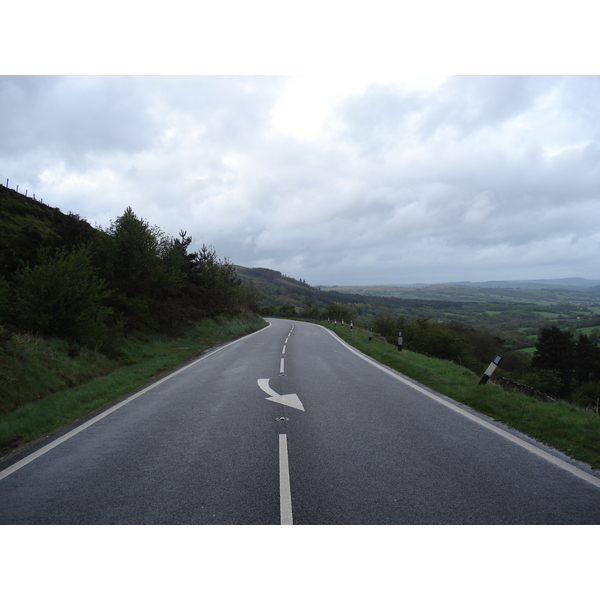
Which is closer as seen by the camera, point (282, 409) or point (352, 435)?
point (352, 435)

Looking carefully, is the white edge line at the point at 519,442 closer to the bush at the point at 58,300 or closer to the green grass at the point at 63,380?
the green grass at the point at 63,380

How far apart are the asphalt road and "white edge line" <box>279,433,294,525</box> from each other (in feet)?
0.05

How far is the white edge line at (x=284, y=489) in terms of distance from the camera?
121 inches

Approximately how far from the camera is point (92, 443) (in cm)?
504

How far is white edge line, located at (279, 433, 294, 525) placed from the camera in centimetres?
306

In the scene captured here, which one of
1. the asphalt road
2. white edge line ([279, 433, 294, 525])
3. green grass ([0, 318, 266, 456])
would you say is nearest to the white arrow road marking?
the asphalt road

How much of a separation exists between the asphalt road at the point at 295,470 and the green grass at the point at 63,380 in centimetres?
67

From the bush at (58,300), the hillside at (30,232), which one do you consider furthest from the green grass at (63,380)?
the hillside at (30,232)

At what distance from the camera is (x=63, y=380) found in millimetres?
8750

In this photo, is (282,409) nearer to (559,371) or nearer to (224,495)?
(224,495)

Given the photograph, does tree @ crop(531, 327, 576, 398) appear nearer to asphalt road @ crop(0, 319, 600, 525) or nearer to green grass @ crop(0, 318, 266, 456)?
green grass @ crop(0, 318, 266, 456)

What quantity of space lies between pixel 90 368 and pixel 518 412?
34.4 feet

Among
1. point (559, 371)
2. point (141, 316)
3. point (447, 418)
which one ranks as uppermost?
point (141, 316)
